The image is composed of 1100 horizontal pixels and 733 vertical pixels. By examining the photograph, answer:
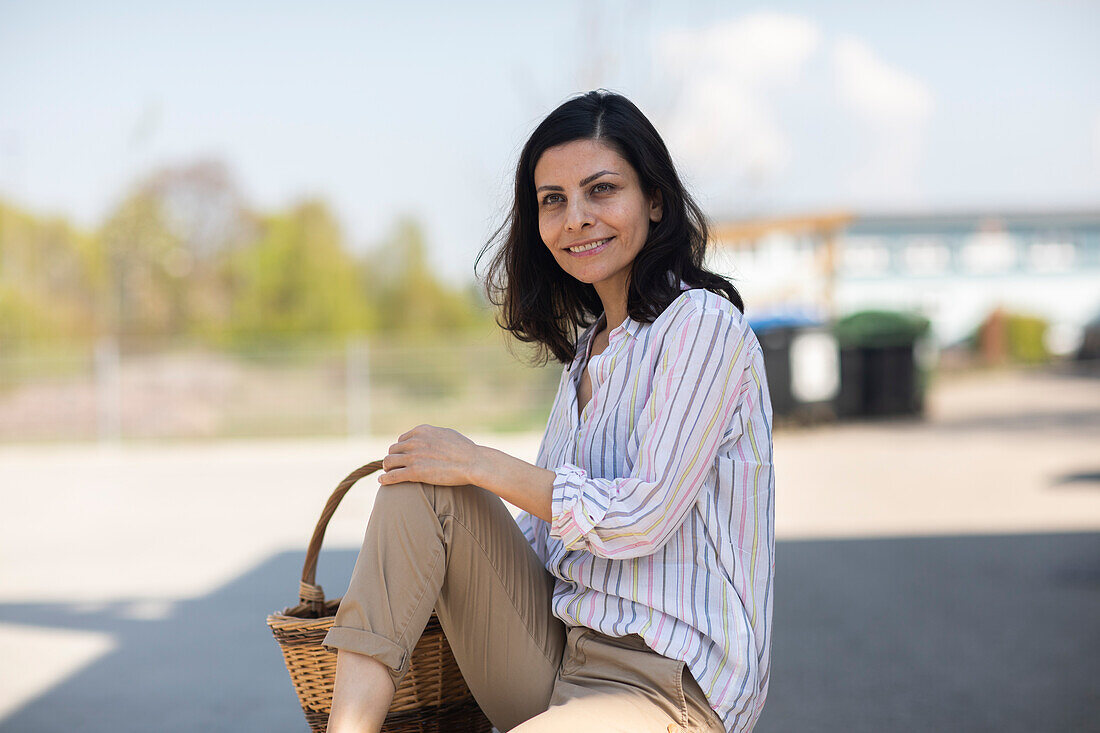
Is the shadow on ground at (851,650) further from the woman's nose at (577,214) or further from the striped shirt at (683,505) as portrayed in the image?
the woman's nose at (577,214)

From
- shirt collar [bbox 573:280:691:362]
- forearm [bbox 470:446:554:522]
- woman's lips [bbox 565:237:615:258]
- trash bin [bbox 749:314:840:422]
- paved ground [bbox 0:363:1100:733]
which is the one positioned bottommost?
paved ground [bbox 0:363:1100:733]

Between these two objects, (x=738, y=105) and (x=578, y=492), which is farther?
(x=738, y=105)

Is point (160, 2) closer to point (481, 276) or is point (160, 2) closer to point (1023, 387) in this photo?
point (1023, 387)

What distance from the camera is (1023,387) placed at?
17156mm

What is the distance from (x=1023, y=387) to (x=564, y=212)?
17092 millimetres

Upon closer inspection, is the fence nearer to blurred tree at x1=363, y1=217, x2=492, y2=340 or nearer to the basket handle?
blurred tree at x1=363, y1=217, x2=492, y2=340

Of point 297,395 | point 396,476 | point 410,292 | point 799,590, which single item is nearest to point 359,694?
point 396,476

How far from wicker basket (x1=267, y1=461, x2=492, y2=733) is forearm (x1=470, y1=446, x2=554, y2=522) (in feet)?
1.09

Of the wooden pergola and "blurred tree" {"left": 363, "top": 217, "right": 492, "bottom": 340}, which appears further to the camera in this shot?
"blurred tree" {"left": 363, "top": 217, "right": 492, "bottom": 340}

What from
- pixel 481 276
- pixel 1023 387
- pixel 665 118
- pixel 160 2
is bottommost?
pixel 1023 387

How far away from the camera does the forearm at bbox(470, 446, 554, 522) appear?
1785 mm

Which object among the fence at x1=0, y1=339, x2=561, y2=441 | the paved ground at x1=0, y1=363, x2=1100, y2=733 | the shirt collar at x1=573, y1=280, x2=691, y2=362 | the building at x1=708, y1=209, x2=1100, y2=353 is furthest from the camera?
the building at x1=708, y1=209, x2=1100, y2=353

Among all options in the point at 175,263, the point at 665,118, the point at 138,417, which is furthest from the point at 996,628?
the point at 175,263

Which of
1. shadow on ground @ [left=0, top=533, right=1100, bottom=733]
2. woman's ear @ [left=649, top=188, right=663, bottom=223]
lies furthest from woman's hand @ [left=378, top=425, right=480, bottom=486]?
shadow on ground @ [left=0, top=533, right=1100, bottom=733]
